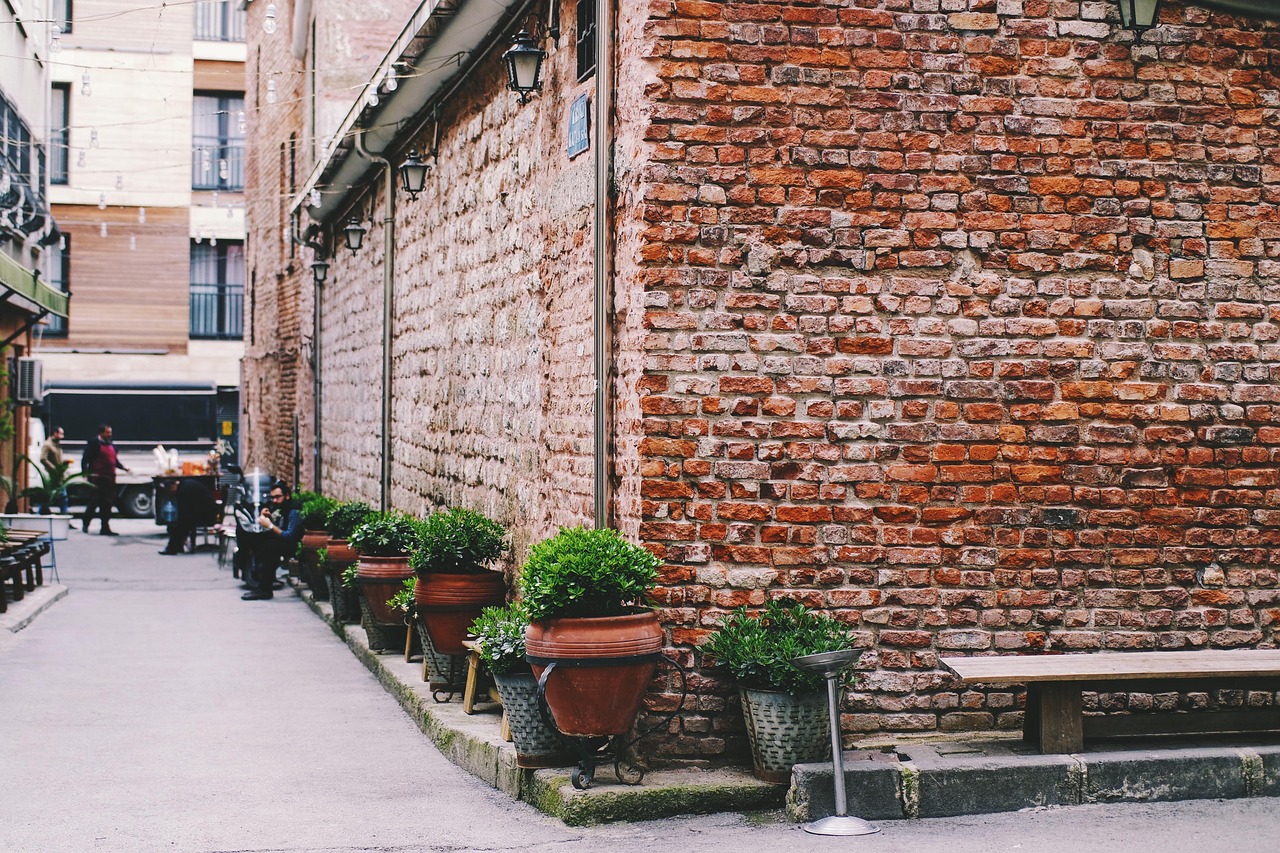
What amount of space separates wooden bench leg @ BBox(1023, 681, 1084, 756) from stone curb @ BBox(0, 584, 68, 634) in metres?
9.67

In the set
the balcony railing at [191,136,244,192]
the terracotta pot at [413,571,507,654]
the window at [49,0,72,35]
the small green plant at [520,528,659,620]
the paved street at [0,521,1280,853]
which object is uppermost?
the window at [49,0,72,35]

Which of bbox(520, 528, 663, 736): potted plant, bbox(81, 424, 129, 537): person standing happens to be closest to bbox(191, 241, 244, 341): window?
bbox(81, 424, 129, 537): person standing

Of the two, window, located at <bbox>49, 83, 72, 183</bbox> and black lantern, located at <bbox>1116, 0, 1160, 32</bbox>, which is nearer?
black lantern, located at <bbox>1116, 0, 1160, 32</bbox>

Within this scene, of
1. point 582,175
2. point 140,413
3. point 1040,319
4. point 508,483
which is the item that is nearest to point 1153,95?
point 1040,319

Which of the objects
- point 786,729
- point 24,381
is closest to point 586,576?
point 786,729

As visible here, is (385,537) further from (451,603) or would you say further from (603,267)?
(603,267)

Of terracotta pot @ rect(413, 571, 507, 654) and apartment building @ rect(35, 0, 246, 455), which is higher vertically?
apartment building @ rect(35, 0, 246, 455)

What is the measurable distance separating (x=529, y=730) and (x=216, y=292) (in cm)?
3116

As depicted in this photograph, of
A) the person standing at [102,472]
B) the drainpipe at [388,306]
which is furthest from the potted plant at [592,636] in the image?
the person standing at [102,472]

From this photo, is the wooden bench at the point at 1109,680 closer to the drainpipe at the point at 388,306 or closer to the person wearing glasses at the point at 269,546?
the drainpipe at the point at 388,306

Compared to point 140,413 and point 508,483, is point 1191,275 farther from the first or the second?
point 140,413

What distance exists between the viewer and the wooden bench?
20.3 feet

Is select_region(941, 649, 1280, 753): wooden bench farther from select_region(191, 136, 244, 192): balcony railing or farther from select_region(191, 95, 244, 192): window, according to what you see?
select_region(191, 95, 244, 192): window

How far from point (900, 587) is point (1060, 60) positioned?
2.63 m
